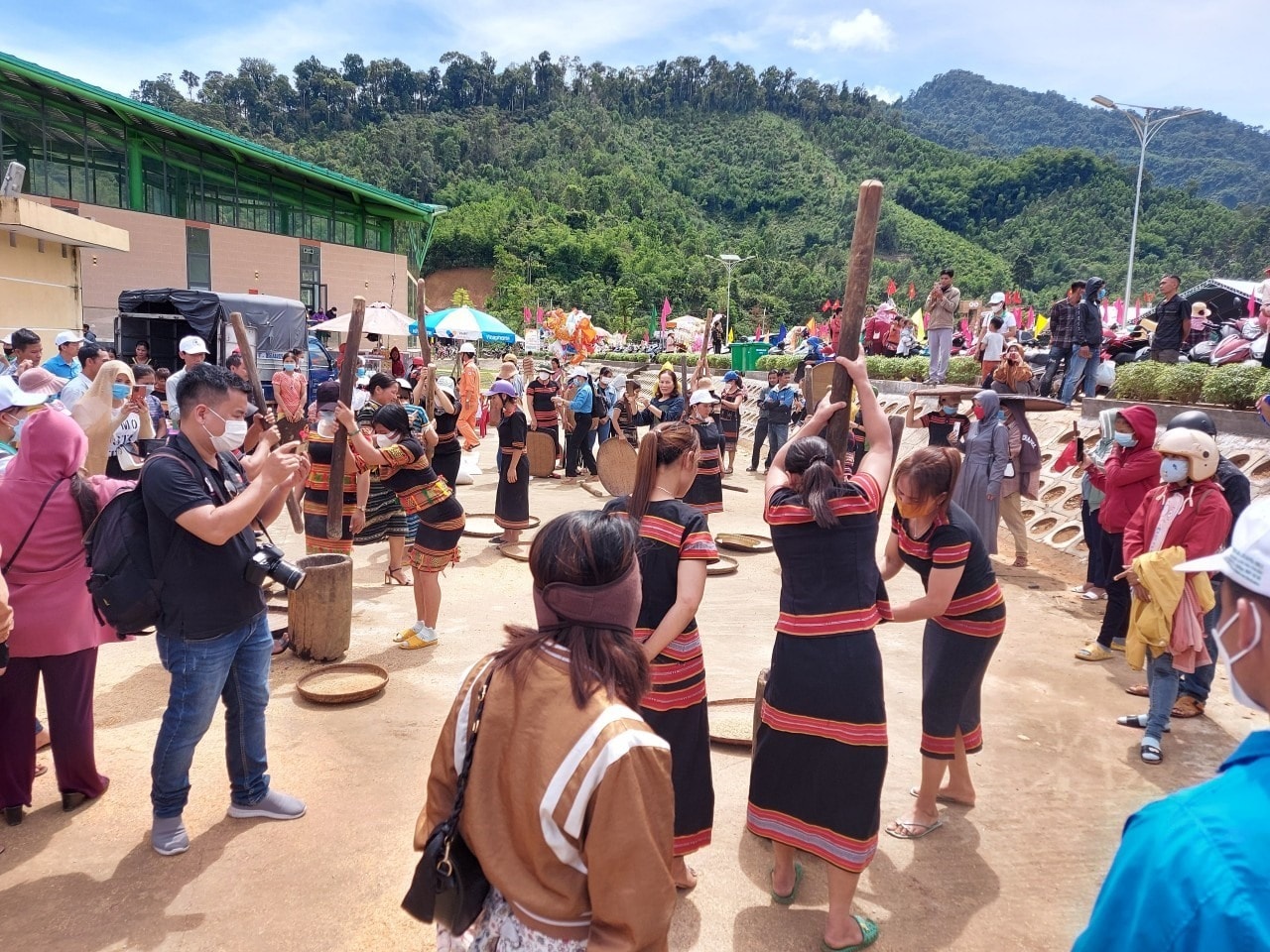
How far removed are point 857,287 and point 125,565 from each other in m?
3.10

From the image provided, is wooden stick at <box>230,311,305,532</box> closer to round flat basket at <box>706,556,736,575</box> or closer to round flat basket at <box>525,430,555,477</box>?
round flat basket at <box>706,556,736,575</box>

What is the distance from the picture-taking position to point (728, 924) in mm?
3174

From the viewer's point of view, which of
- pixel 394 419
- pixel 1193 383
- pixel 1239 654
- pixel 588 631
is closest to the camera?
pixel 1239 654

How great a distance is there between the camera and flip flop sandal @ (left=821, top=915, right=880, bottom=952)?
3004 millimetres

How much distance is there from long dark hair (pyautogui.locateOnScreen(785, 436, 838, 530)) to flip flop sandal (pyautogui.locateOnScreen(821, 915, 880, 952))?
154 cm

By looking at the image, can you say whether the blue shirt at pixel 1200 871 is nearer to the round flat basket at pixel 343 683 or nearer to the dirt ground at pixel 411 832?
the dirt ground at pixel 411 832

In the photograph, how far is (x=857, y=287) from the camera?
11.2 feet

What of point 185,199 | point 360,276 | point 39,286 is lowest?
point 39,286

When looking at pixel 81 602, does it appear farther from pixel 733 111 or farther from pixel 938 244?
pixel 733 111

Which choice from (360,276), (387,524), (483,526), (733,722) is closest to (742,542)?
(483,526)

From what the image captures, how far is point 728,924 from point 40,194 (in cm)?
2953

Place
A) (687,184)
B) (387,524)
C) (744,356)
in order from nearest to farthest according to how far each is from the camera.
Answer: (387,524) → (744,356) → (687,184)

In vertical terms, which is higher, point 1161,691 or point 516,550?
point 1161,691

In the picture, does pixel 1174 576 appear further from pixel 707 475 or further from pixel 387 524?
pixel 387 524
